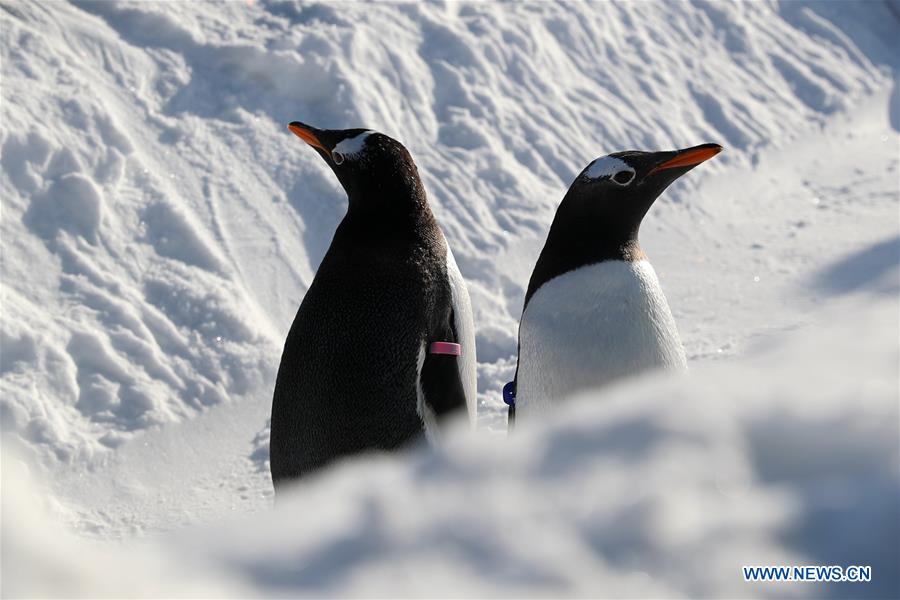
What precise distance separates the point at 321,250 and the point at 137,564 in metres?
4.38

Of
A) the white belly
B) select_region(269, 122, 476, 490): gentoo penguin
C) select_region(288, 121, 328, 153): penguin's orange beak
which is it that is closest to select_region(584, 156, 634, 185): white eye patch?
the white belly

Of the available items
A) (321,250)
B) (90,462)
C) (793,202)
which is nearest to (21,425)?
(90,462)

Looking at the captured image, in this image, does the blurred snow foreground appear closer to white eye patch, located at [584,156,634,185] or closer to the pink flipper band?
the pink flipper band

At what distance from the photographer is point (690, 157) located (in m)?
2.67

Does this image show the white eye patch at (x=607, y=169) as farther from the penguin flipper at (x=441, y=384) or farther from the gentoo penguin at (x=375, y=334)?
the penguin flipper at (x=441, y=384)

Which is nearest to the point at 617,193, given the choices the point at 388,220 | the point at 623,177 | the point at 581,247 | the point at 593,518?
the point at 623,177

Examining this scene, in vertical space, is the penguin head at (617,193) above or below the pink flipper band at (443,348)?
above

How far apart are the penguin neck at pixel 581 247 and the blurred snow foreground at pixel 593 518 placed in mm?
1889

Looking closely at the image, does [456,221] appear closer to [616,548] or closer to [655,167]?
[655,167]

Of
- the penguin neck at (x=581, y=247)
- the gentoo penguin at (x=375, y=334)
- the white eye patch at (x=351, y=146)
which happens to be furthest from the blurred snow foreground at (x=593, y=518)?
the white eye patch at (x=351, y=146)

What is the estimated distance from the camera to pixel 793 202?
6352mm

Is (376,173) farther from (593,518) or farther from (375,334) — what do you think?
(593,518)

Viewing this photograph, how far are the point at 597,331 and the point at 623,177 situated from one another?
0.44 metres

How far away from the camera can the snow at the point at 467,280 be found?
556mm
